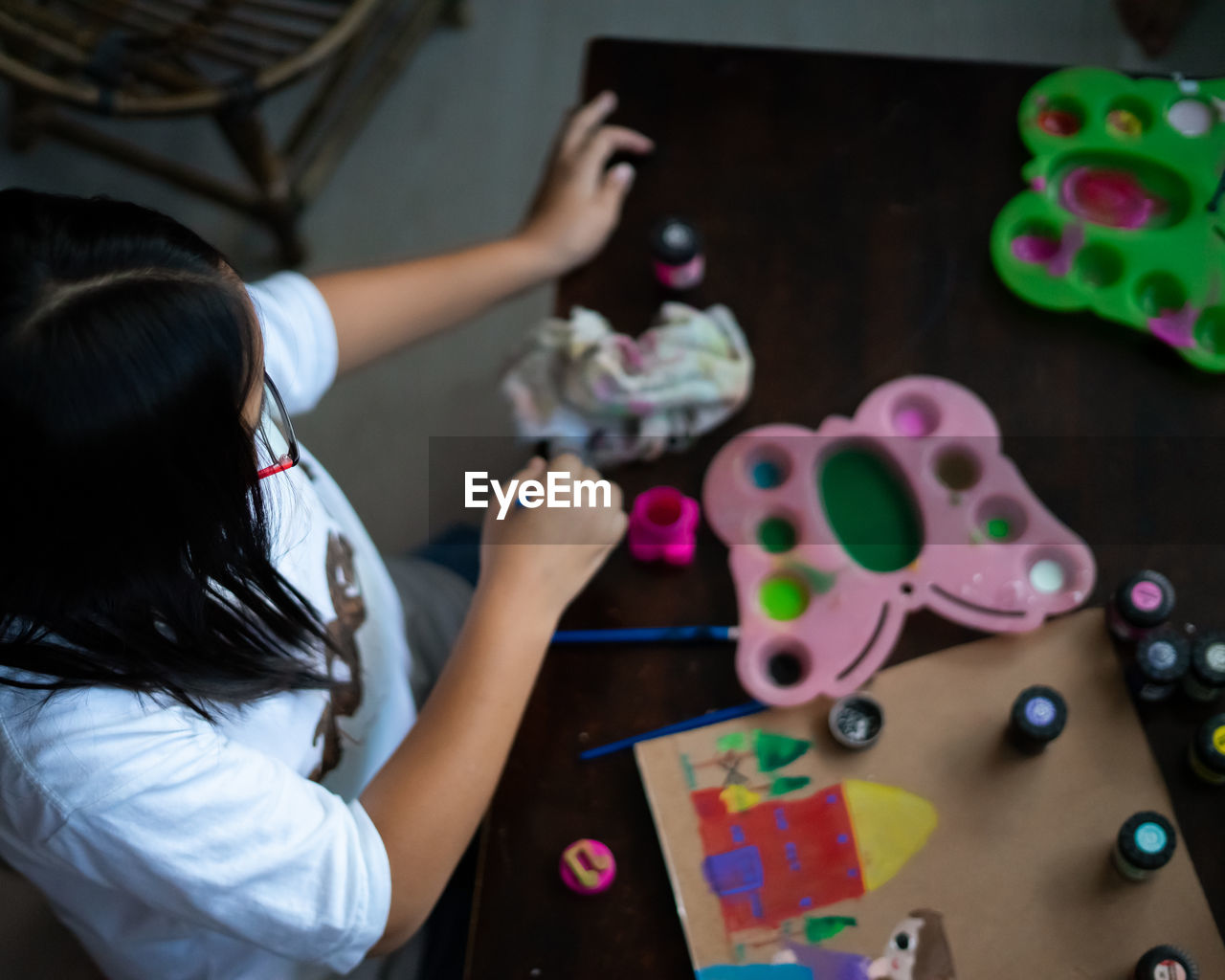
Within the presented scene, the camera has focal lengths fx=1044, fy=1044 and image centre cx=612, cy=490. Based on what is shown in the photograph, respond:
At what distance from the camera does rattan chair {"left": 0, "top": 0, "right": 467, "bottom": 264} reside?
1249 mm

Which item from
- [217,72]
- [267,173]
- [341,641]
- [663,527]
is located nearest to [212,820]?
[341,641]

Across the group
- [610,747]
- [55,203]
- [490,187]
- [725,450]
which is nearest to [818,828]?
[610,747]

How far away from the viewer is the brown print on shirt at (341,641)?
715mm

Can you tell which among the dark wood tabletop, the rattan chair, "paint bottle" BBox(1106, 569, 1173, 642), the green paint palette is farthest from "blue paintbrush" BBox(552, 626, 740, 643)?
the rattan chair

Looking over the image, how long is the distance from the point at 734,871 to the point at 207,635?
33 centimetres

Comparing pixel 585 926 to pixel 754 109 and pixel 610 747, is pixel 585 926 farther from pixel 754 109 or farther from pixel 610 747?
pixel 754 109

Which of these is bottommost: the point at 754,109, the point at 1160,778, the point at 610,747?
the point at 1160,778

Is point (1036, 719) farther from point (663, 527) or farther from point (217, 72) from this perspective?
point (217, 72)

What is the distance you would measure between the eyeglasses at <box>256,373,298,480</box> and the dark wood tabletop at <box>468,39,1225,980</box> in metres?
0.22

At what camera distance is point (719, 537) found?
2.40 ft

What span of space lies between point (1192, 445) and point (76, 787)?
28.8 inches

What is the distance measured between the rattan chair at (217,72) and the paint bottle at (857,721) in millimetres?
1031

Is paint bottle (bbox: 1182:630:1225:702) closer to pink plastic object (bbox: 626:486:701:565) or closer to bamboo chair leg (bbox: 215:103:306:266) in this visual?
pink plastic object (bbox: 626:486:701:565)

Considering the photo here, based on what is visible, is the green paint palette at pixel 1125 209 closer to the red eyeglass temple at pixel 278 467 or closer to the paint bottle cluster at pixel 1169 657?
the paint bottle cluster at pixel 1169 657
